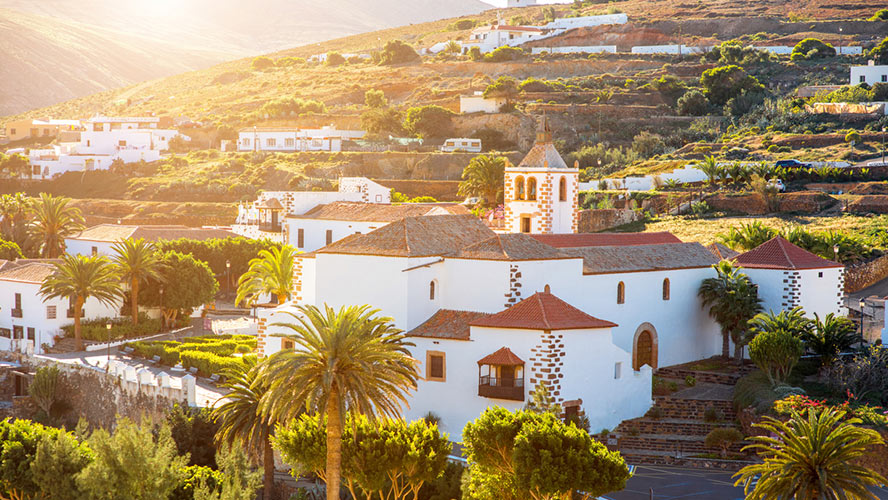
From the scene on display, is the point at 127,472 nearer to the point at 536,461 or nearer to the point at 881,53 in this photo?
the point at 536,461

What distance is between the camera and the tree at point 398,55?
125938 millimetres

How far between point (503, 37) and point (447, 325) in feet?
306

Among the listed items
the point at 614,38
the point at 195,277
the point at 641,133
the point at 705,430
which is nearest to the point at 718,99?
the point at 641,133

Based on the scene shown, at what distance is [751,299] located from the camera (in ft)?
137

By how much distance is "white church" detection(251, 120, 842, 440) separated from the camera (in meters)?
34.8

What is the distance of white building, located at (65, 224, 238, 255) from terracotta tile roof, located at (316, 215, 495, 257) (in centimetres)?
3039

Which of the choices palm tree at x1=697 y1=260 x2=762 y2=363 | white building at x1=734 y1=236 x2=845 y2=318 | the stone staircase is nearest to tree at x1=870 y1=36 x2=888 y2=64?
white building at x1=734 y1=236 x2=845 y2=318

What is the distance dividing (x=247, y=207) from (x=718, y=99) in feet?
140

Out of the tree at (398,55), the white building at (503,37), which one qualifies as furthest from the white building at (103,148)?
the white building at (503,37)

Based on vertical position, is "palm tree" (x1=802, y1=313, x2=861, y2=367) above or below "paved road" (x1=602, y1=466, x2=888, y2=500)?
above

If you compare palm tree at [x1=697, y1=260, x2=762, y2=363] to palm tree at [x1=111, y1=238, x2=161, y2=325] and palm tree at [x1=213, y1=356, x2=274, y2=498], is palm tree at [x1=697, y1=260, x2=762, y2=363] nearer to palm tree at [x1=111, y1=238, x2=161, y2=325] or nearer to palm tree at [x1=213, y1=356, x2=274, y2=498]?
palm tree at [x1=213, y1=356, x2=274, y2=498]

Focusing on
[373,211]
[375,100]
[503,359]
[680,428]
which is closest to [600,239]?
Answer: [680,428]

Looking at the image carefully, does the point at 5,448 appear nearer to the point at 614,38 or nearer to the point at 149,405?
the point at 149,405

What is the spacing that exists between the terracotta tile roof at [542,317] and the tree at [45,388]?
72.3 feet
